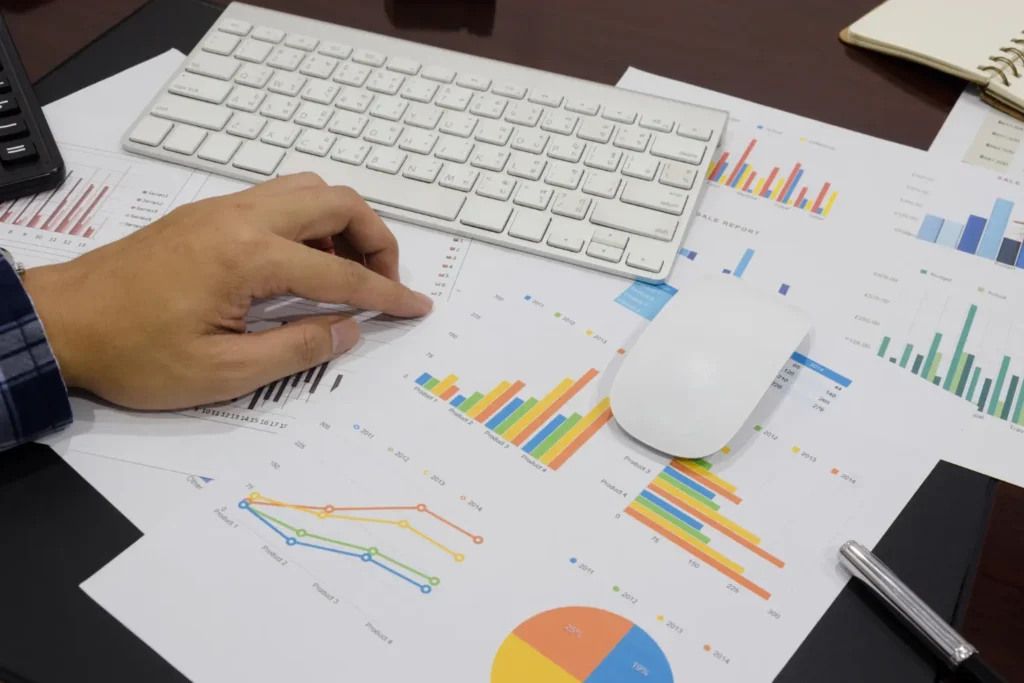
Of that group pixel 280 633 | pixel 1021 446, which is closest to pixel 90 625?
pixel 280 633

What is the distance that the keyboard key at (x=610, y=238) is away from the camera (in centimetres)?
64

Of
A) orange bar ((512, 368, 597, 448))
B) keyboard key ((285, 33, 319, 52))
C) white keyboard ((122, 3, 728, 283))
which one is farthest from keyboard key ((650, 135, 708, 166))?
keyboard key ((285, 33, 319, 52))

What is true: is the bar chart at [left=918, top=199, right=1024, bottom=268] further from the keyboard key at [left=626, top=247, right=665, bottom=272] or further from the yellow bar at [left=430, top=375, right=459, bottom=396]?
the yellow bar at [left=430, top=375, right=459, bottom=396]

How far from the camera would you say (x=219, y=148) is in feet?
2.28

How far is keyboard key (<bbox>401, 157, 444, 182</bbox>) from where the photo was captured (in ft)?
2.21

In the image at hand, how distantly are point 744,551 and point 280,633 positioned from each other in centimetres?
27

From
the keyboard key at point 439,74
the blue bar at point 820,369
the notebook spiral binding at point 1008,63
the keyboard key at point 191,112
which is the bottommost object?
the blue bar at point 820,369

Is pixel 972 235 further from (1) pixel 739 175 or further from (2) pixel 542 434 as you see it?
(2) pixel 542 434

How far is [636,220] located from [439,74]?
0.23 meters

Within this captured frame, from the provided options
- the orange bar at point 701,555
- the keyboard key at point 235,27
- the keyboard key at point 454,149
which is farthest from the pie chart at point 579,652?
the keyboard key at point 235,27

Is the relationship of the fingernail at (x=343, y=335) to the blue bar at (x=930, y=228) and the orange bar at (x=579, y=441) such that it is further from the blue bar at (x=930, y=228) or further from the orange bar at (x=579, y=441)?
the blue bar at (x=930, y=228)

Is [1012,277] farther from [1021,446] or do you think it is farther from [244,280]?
[244,280]

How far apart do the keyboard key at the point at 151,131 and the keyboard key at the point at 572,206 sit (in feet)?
1.10

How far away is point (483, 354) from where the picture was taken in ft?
1.93
